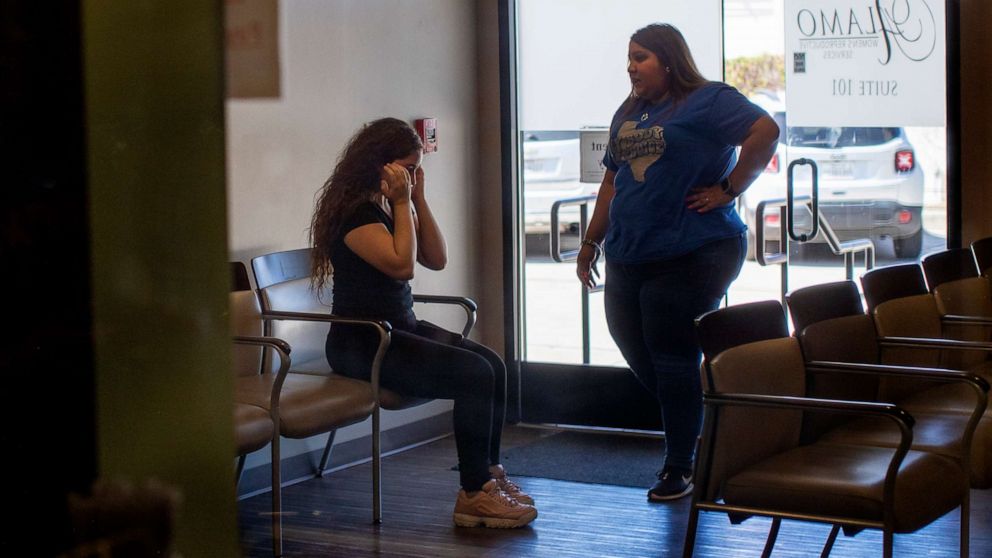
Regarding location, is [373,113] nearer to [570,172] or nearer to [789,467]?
[570,172]

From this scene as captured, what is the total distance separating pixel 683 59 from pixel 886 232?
38.3 inches

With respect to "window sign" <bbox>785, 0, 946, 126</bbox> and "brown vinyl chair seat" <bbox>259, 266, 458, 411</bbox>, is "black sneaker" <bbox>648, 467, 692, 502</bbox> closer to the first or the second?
"brown vinyl chair seat" <bbox>259, 266, 458, 411</bbox>

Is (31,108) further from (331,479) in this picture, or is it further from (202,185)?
(331,479)

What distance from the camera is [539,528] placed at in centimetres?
276

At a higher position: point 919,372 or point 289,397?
point 919,372

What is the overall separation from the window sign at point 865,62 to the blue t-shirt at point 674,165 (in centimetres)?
51

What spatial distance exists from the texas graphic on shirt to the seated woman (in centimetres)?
52

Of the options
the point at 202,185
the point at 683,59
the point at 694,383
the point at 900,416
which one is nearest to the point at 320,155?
the point at 683,59

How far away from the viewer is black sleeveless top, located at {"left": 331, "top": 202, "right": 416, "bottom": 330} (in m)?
2.82

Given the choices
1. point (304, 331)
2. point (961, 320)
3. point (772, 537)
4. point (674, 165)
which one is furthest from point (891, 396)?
point (304, 331)

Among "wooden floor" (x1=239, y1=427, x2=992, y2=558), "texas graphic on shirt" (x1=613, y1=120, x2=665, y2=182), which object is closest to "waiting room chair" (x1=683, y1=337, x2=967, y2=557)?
"wooden floor" (x1=239, y1=427, x2=992, y2=558)

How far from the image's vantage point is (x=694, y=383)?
9.73ft

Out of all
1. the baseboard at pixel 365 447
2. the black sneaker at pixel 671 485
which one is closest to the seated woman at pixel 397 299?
the baseboard at pixel 365 447

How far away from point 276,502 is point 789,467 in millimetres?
1257
